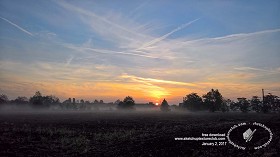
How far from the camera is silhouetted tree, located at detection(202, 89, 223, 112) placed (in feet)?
421

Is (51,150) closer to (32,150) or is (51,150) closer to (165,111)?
(32,150)

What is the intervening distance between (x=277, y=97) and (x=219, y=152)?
130 m

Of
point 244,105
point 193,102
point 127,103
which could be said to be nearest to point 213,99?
point 193,102

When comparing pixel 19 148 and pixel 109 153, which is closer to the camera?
pixel 109 153

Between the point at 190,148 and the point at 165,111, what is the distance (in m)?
142

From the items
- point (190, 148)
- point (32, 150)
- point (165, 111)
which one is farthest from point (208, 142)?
point (165, 111)

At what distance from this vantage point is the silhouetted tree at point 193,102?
135m

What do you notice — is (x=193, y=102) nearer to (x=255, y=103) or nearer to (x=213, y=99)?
(x=213, y=99)

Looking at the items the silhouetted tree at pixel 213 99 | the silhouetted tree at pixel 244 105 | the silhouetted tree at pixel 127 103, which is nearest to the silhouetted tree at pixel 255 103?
the silhouetted tree at pixel 244 105

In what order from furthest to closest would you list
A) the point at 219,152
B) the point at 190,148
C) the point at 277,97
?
1. the point at 277,97
2. the point at 190,148
3. the point at 219,152

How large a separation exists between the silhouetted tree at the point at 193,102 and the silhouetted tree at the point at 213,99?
4463 millimetres

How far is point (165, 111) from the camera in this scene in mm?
161875

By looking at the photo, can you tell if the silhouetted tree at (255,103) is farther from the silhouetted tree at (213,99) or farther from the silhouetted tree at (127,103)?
the silhouetted tree at (127,103)

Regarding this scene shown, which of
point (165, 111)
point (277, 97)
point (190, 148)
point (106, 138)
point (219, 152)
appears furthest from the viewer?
point (165, 111)
